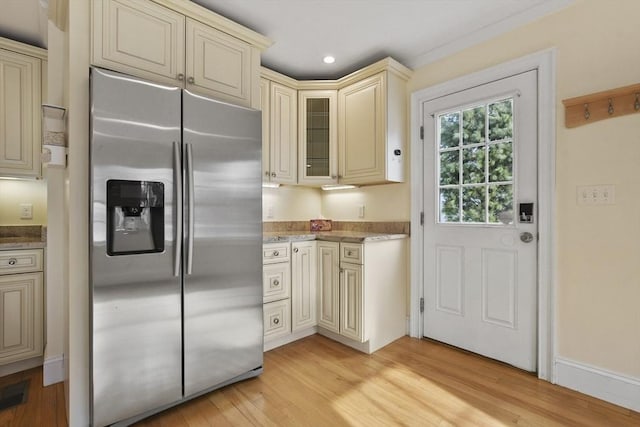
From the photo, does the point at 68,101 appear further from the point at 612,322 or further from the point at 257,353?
the point at 612,322

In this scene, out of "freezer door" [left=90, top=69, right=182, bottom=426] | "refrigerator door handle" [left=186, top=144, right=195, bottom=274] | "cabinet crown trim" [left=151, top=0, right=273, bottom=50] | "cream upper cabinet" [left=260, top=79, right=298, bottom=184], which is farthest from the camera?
"cream upper cabinet" [left=260, top=79, right=298, bottom=184]

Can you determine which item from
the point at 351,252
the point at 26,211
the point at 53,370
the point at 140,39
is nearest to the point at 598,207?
the point at 351,252

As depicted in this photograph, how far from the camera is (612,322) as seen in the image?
1.80m

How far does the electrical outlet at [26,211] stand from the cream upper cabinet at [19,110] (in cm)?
30

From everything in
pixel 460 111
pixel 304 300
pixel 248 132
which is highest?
pixel 460 111

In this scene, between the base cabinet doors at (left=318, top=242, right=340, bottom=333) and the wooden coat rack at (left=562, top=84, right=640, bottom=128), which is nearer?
the wooden coat rack at (left=562, top=84, right=640, bottom=128)

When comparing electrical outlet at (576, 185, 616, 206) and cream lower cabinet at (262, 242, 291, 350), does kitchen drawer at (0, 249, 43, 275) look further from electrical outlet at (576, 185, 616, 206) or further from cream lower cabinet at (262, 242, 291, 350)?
electrical outlet at (576, 185, 616, 206)

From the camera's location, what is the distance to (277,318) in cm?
248

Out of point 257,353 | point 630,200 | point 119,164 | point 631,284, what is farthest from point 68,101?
point 631,284

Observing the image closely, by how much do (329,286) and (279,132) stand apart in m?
1.45

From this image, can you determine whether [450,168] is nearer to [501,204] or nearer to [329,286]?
[501,204]

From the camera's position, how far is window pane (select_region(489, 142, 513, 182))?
2.22 metres

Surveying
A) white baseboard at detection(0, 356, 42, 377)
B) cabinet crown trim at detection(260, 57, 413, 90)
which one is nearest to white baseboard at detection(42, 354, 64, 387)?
white baseboard at detection(0, 356, 42, 377)

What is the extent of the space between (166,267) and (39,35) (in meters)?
2.15
